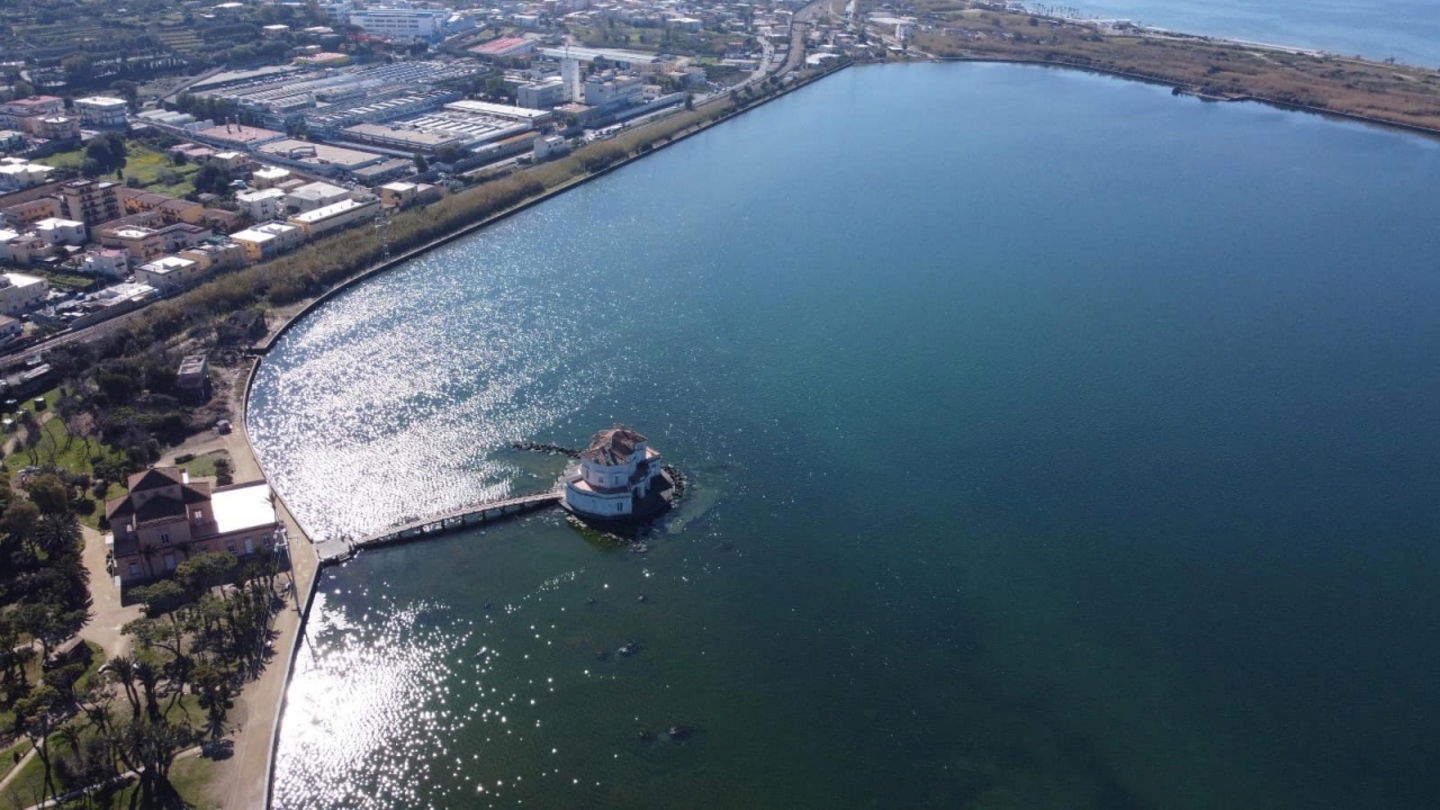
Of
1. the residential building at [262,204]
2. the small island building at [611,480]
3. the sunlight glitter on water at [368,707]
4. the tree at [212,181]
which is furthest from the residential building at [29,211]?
the small island building at [611,480]

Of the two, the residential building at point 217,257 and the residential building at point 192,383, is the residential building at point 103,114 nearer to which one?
the residential building at point 217,257

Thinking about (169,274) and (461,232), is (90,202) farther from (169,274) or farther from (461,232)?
(461,232)

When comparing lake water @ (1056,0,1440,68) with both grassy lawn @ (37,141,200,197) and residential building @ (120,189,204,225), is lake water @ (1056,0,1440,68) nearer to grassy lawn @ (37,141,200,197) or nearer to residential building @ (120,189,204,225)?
grassy lawn @ (37,141,200,197)

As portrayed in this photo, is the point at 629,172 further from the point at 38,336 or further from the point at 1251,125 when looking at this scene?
the point at 1251,125

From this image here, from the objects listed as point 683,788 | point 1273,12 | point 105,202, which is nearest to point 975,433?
point 683,788

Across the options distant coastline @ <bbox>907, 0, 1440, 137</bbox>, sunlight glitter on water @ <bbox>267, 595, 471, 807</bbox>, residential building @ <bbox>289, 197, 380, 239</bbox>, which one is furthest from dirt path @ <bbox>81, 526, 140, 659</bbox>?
distant coastline @ <bbox>907, 0, 1440, 137</bbox>

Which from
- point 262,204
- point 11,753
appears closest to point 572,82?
point 262,204

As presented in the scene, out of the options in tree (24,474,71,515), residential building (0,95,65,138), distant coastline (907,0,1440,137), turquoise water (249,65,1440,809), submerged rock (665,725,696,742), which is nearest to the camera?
turquoise water (249,65,1440,809)
